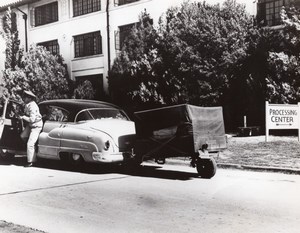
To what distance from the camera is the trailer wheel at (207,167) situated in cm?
841

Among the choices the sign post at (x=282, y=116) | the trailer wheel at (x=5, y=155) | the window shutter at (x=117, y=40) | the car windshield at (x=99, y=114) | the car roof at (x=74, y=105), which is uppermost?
the window shutter at (x=117, y=40)

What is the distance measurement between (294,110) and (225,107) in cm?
539

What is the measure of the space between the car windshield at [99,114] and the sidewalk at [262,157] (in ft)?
6.24

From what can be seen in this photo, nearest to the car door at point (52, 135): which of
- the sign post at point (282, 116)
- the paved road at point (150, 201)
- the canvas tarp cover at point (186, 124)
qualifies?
the paved road at point (150, 201)

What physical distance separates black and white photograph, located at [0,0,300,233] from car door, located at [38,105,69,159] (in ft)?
Answer: 0.12

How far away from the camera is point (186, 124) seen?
26.2 feet

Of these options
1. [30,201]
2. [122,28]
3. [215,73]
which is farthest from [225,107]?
[30,201]

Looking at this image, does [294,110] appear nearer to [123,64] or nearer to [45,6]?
[123,64]

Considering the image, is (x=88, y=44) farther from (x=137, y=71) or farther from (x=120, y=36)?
(x=137, y=71)

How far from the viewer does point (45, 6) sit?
104ft

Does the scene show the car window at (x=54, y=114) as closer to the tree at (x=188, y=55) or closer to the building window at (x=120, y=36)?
the tree at (x=188, y=55)

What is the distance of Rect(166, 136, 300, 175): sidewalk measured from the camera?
374 inches

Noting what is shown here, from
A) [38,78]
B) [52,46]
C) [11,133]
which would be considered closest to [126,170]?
[11,133]

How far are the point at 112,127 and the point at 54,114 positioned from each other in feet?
6.57
